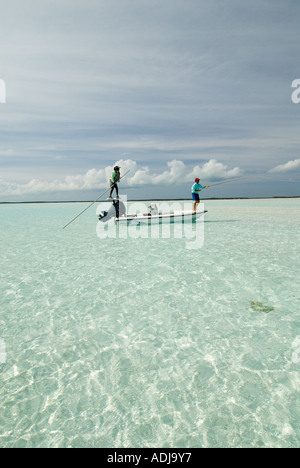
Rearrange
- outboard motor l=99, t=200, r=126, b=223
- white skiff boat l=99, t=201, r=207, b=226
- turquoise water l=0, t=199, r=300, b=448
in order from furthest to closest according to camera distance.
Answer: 1. white skiff boat l=99, t=201, r=207, b=226
2. outboard motor l=99, t=200, r=126, b=223
3. turquoise water l=0, t=199, r=300, b=448

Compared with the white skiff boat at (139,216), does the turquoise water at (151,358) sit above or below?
below

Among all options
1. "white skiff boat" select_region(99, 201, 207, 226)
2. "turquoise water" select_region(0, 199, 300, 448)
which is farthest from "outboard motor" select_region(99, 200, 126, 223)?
"turquoise water" select_region(0, 199, 300, 448)

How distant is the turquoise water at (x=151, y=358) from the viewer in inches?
151

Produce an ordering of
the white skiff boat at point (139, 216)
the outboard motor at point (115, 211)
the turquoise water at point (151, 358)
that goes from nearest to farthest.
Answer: the turquoise water at point (151, 358)
the outboard motor at point (115, 211)
the white skiff boat at point (139, 216)

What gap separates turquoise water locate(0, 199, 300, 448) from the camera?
3848mm

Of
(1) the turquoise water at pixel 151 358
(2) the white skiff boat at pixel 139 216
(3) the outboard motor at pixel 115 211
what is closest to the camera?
(1) the turquoise water at pixel 151 358

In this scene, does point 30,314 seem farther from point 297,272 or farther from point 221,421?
point 297,272

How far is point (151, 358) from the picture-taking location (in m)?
5.50

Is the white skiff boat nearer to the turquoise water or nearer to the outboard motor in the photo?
the outboard motor

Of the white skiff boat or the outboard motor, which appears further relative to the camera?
the white skiff boat

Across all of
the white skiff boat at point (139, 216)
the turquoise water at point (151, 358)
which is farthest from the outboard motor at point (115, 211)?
the turquoise water at point (151, 358)

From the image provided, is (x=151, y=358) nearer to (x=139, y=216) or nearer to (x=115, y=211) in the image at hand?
(x=139, y=216)

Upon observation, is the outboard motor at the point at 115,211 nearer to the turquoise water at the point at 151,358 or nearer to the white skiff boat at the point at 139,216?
the white skiff boat at the point at 139,216
